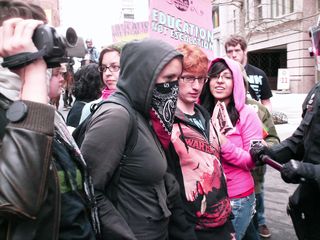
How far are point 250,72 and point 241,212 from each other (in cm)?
248

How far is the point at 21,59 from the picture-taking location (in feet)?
3.56

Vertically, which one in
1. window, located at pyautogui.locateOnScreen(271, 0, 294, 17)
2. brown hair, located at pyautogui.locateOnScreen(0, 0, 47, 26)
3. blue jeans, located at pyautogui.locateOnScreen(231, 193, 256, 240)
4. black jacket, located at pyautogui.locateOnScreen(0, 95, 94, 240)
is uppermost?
window, located at pyautogui.locateOnScreen(271, 0, 294, 17)

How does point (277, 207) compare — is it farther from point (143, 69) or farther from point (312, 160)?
point (143, 69)

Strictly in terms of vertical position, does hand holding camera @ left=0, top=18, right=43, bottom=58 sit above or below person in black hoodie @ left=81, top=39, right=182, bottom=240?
above

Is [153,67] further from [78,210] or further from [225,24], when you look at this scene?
[225,24]

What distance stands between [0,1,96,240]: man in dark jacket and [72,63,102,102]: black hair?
2502 mm

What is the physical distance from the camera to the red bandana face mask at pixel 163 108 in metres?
1.83

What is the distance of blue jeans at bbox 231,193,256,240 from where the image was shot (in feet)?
8.37

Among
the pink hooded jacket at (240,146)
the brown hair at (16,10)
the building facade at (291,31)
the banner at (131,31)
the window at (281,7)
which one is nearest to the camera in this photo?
the brown hair at (16,10)

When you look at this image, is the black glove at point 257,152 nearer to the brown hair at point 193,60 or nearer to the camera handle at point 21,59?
the brown hair at point 193,60

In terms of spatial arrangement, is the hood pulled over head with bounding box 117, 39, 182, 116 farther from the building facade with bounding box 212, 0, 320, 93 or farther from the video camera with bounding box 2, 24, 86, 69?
the building facade with bounding box 212, 0, 320, 93

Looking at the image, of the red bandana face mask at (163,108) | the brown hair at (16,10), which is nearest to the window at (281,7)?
the red bandana face mask at (163,108)

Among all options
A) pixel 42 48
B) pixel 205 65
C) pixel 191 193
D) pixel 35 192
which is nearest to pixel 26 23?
pixel 42 48

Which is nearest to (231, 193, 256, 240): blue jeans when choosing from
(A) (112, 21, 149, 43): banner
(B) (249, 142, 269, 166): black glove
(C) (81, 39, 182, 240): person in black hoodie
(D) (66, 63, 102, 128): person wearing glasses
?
(B) (249, 142, 269, 166): black glove
